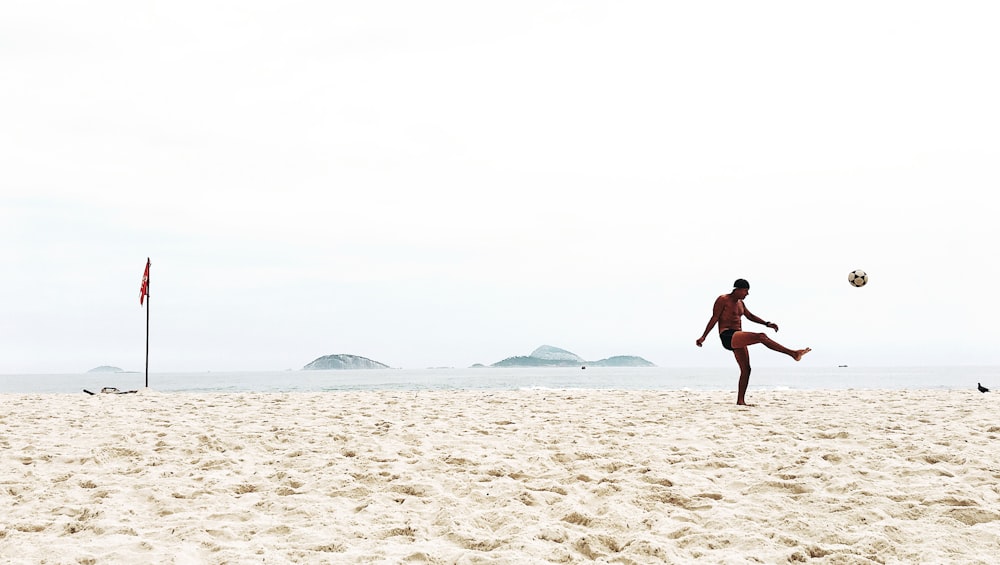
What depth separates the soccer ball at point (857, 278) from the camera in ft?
41.7

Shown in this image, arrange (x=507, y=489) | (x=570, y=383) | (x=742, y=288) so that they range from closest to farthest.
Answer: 1. (x=507, y=489)
2. (x=742, y=288)
3. (x=570, y=383)

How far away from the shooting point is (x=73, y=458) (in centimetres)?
630

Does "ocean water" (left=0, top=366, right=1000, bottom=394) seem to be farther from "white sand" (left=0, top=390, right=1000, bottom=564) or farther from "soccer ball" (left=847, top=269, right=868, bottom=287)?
"white sand" (left=0, top=390, right=1000, bottom=564)

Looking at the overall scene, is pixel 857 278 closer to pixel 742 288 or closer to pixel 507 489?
pixel 742 288

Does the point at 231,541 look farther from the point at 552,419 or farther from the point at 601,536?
the point at 552,419

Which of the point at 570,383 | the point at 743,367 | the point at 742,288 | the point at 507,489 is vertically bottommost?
the point at 570,383

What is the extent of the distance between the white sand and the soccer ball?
14.4ft

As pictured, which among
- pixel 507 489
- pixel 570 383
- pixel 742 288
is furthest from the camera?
pixel 570 383

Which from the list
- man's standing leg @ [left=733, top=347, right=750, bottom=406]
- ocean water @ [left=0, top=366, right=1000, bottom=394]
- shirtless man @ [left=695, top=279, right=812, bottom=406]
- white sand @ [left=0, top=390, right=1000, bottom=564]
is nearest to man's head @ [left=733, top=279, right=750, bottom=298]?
shirtless man @ [left=695, top=279, right=812, bottom=406]

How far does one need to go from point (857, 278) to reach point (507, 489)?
34.8 ft

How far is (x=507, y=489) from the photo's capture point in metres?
5.00

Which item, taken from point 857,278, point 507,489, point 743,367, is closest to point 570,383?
point 857,278

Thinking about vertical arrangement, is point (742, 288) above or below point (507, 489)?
above

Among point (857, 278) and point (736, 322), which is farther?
point (857, 278)
